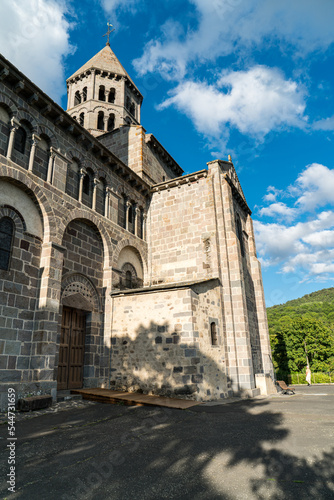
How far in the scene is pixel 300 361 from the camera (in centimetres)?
3678

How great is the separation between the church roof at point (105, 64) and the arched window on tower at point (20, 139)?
17.7 m

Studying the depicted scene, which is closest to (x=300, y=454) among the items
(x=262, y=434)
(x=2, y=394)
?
(x=262, y=434)

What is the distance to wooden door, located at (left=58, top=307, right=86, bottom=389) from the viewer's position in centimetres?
1041

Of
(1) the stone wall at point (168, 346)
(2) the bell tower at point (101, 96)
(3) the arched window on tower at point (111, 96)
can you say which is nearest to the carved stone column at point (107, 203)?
(1) the stone wall at point (168, 346)

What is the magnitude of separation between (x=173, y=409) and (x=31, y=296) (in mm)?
5308

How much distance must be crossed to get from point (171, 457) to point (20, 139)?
9797mm

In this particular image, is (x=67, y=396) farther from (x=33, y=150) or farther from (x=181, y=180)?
(x=181, y=180)

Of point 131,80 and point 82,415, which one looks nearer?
point 82,415

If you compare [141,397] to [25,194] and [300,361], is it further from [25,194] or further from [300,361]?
[300,361]

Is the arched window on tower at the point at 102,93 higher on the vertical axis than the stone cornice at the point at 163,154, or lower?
higher

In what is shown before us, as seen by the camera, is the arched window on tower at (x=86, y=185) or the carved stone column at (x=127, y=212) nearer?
the arched window on tower at (x=86, y=185)

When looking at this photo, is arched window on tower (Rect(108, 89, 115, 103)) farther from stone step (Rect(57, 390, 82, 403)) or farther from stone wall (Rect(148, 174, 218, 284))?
stone step (Rect(57, 390, 82, 403))

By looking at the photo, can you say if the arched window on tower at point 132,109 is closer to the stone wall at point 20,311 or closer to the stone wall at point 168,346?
the stone wall at point 168,346

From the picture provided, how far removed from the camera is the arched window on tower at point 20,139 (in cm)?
964
